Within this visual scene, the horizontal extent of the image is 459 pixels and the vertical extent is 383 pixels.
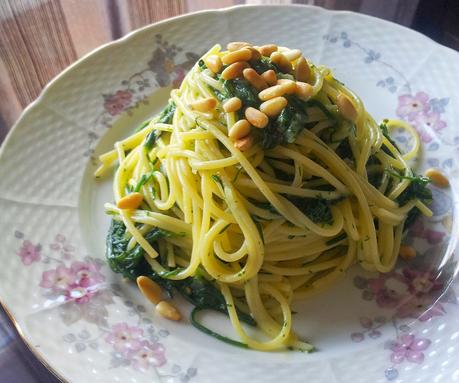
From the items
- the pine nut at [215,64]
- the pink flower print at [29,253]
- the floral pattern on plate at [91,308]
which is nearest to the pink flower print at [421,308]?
the floral pattern on plate at [91,308]

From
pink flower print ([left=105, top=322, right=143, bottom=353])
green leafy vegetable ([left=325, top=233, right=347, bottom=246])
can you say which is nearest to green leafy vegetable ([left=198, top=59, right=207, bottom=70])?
green leafy vegetable ([left=325, top=233, right=347, bottom=246])

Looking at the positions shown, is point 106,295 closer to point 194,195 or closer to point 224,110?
point 194,195

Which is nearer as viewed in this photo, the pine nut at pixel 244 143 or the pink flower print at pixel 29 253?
the pine nut at pixel 244 143

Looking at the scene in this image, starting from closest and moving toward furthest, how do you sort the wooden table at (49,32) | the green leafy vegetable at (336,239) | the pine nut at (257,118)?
the pine nut at (257,118) < the green leafy vegetable at (336,239) < the wooden table at (49,32)

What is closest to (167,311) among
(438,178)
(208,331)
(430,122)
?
(208,331)

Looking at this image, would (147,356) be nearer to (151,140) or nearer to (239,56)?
(151,140)

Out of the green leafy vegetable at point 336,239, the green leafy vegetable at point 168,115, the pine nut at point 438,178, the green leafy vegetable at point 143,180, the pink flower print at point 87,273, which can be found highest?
the green leafy vegetable at point 168,115

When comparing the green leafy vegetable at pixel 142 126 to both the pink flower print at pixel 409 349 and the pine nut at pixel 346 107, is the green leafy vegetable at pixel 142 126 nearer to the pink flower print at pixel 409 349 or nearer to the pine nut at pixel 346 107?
the pine nut at pixel 346 107
